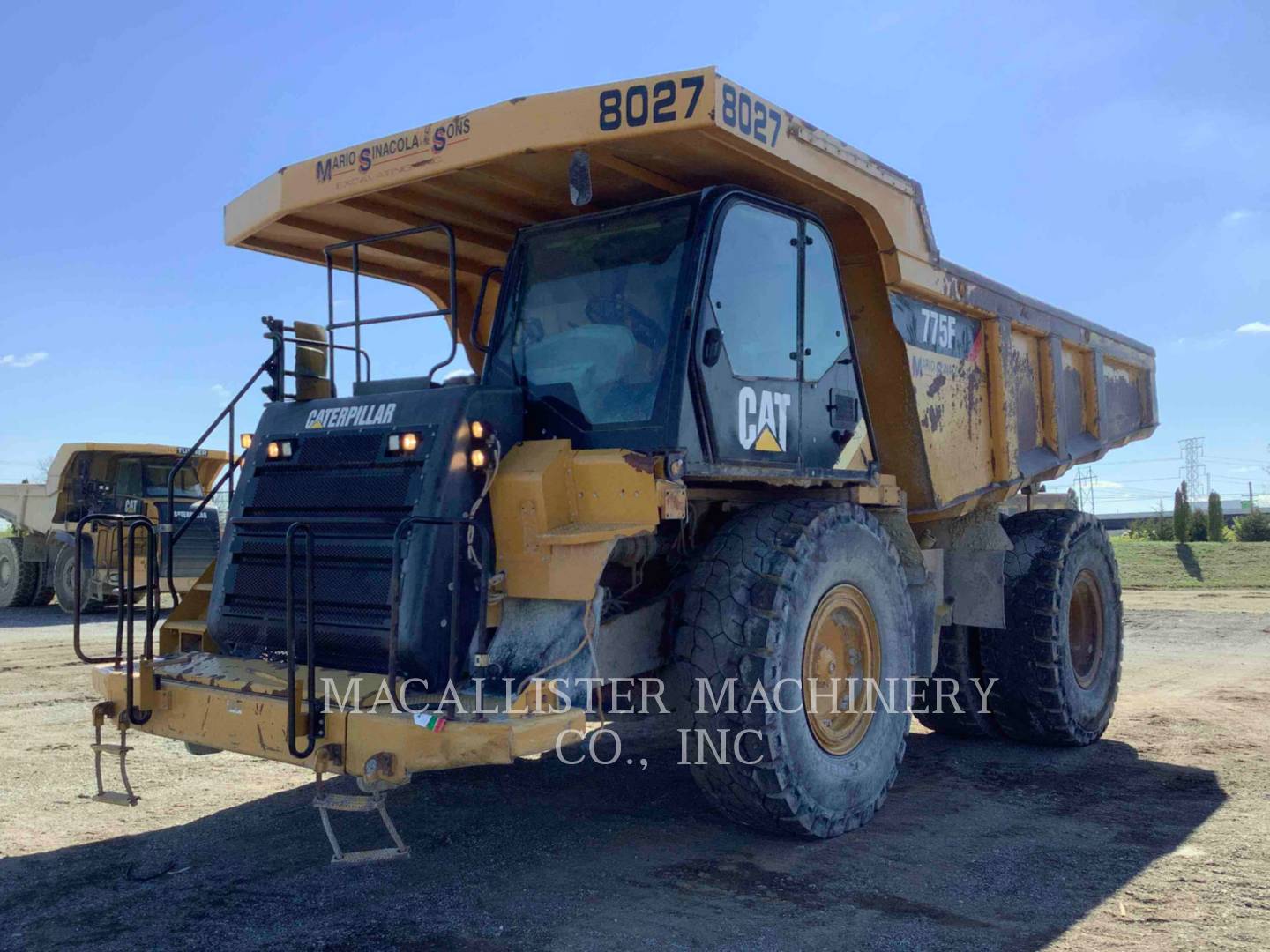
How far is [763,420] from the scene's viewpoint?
15.9 feet

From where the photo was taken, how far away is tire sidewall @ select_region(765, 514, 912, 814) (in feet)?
14.8

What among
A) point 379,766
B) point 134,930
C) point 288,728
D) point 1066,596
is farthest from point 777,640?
point 1066,596

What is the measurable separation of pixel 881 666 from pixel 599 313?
2.09m

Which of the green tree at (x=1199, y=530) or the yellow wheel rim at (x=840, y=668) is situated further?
the green tree at (x=1199, y=530)

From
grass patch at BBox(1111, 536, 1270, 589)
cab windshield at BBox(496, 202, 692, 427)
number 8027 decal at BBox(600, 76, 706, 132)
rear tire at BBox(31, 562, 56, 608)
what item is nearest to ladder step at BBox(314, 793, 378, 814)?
cab windshield at BBox(496, 202, 692, 427)

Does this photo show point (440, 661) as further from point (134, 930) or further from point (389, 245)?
point (389, 245)

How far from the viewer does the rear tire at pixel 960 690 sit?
7.12m

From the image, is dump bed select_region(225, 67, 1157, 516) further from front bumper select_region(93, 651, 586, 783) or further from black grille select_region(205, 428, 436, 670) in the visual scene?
front bumper select_region(93, 651, 586, 783)

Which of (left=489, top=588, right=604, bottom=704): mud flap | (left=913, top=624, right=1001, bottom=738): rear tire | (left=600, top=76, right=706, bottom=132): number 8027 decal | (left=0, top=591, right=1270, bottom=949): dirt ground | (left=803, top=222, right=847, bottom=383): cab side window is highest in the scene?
(left=600, top=76, right=706, bottom=132): number 8027 decal

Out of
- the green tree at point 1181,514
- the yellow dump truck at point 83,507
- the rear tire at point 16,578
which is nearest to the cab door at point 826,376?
the yellow dump truck at point 83,507

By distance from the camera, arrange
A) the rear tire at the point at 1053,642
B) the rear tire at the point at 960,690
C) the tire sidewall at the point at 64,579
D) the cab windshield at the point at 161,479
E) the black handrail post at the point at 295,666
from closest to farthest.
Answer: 1. the black handrail post at the point at 295,666
2. the rear tire at the point at 1053,642
3. the rear tire at the point at 960,690
4. the tire sidewall at the point at 64,579
5. the cab windshield at the point at 161,479

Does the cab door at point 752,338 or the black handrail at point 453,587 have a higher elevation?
the cab door at point 752,338

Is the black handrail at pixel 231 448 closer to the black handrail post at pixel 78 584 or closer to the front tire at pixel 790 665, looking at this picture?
the black handrail post at pixel 78 584

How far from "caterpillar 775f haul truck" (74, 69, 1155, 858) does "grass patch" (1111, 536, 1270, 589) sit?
617 inches
